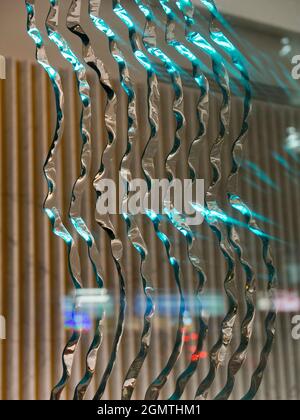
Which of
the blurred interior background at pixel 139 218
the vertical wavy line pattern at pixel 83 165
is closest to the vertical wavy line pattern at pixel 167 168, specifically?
the vertical wavy line pattern at pixel 83 165

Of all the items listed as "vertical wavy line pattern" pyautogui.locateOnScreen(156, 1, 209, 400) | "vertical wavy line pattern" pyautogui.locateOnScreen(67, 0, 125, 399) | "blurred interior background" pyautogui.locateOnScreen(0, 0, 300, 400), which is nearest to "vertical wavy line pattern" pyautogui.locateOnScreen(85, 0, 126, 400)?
"vertical wavy line pattern" pyautogui.locateOnScreen(67, 0, 125, 399)

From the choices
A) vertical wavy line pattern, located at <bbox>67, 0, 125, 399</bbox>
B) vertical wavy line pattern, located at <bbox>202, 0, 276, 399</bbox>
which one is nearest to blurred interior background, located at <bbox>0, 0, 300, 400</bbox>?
vertical wavy line pattern, located at <bbox>202, 0, 276, 399</bbox>

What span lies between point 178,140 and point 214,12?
258 millimetres

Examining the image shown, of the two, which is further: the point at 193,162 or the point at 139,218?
the point at 139,218

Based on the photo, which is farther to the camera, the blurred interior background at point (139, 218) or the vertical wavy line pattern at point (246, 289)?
the blurred interior background at point (139, 218)

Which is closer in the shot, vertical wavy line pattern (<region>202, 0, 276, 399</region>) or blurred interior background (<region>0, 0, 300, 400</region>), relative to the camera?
vertical wavy line pattern (<region>202, 0, 276, 399</region>)

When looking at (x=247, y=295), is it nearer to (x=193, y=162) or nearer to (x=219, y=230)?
(x=219, y=230)

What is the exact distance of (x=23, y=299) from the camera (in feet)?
6.23

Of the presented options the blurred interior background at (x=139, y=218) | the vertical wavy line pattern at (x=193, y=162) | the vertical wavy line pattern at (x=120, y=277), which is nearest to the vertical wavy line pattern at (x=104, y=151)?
the vertical wavy line pattern at (x=120, y=277)

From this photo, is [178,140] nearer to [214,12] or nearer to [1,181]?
[214,12]

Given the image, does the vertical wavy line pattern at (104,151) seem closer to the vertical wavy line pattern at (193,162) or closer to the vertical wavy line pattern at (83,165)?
the vertical wavy line pattern at (83,165)

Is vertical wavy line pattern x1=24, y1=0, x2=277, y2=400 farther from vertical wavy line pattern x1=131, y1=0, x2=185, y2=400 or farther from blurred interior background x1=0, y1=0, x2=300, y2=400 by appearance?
blurred interior background x1=0, y1=0, x2=300, y2=400

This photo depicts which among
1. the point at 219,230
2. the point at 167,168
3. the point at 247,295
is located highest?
the point at 167,168

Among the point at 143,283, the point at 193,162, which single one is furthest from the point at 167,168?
the point at 143,283
